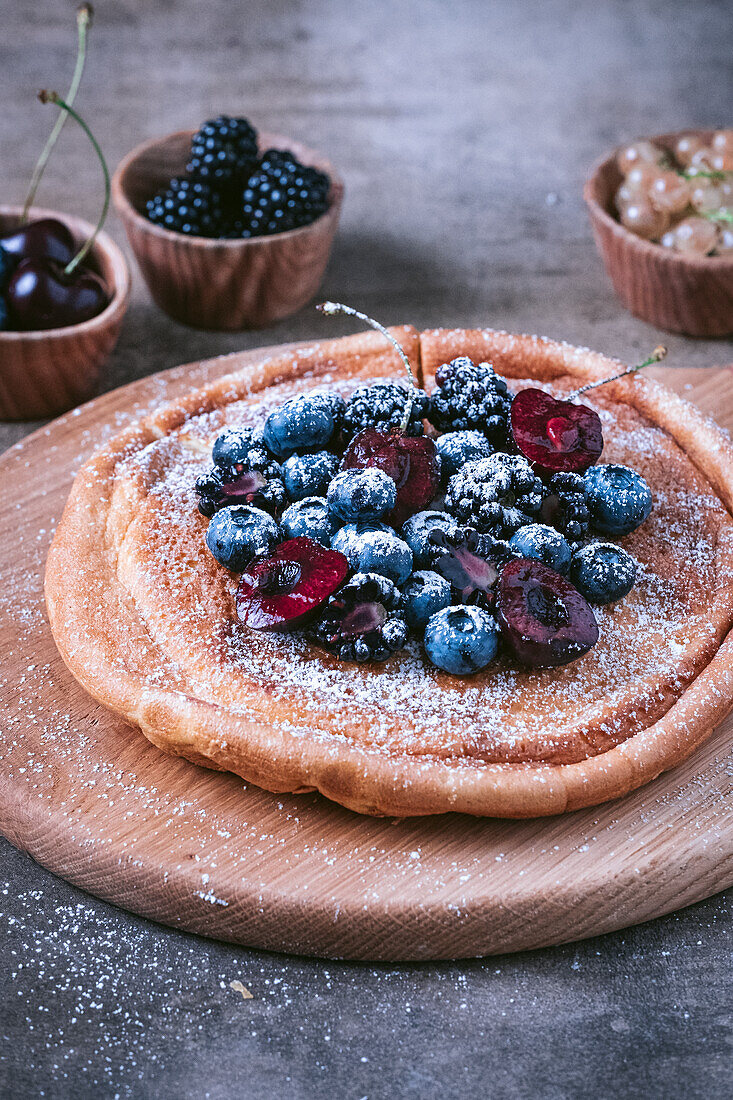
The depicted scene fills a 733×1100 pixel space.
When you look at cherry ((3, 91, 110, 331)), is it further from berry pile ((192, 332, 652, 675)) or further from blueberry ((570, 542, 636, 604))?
blueberry ((570, 542, 636, 604))

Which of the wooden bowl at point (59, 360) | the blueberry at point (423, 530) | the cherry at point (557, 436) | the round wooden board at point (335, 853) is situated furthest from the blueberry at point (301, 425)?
the wooden bowl at point (59, 360)

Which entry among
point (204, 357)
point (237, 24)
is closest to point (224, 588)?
point (204, 357)

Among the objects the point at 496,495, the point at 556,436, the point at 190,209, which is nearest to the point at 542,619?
the point at 496,495

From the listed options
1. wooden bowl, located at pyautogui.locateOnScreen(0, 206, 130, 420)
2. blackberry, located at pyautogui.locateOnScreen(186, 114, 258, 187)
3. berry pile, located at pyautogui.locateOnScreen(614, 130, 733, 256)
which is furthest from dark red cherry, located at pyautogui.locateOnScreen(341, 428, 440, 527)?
berry pile, located at pyautogui.locateOnScreen(614, 130, 733, 256)

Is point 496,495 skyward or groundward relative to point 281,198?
skyward

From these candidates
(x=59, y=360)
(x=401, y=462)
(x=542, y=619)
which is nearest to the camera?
(x=542, y=619)

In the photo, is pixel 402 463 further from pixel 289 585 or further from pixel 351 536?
pixel 289 585
